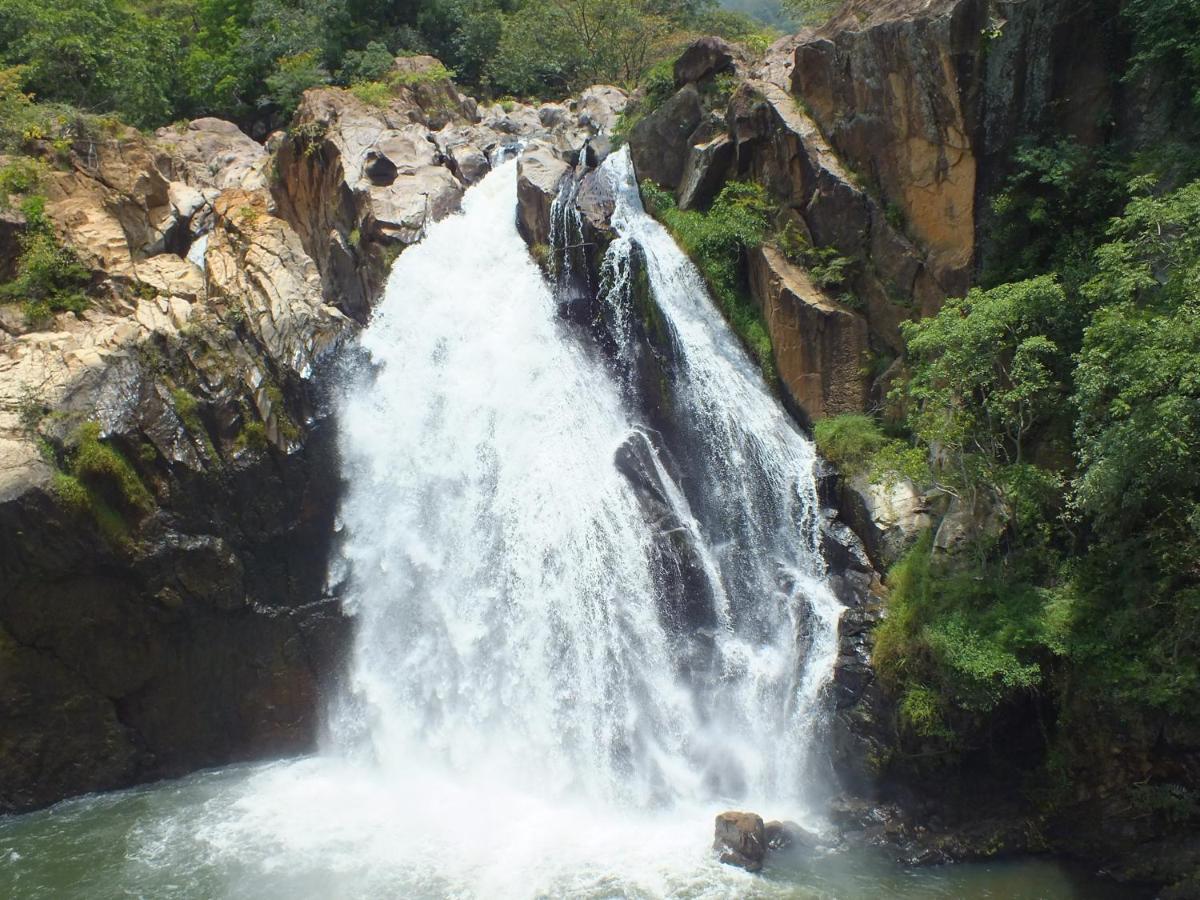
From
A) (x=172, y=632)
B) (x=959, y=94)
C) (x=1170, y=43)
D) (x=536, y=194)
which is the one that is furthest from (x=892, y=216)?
(x=172, y=632)

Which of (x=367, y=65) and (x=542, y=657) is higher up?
(x=367, y=65)

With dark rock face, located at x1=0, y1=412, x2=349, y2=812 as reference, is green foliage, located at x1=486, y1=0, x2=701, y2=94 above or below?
above

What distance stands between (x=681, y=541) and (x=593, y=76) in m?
25.9

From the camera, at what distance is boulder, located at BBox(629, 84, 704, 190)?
72.1ft

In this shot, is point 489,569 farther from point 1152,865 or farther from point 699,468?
point 1152,865

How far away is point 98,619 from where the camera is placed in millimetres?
16766

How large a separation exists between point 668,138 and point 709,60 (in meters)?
2.19

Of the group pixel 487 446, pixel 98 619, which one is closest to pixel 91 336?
pixel 98 619

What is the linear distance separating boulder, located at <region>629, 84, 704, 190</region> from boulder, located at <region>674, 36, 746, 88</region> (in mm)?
360

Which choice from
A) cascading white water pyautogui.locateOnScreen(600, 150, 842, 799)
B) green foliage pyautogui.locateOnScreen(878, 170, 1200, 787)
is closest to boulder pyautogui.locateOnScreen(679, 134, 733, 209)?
cascading white water pyautogui.locateOnScreen(600, 150, 842, 799)

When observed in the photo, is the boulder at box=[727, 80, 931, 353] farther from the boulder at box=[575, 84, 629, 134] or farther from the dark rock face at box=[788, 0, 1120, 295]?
the boulder at box=[575, 84, 629, 134]

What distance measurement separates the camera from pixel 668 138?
22.2 m

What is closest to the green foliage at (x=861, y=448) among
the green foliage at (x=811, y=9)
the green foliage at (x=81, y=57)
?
the green foliage at (x=811, y=9)

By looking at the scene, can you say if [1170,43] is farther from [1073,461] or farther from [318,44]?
[318,44]
